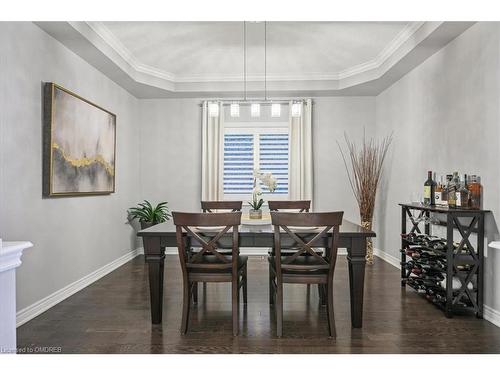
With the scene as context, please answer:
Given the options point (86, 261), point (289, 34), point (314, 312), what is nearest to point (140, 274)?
point (86, 261)

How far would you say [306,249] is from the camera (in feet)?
8.78

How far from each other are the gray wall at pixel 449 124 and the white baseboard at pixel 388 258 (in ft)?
0.28

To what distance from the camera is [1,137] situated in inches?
110

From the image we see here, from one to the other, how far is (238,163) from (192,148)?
763mm

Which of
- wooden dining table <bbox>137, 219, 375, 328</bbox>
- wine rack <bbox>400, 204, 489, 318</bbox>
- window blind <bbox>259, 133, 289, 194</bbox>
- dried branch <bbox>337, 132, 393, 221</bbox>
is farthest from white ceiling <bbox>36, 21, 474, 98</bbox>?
wooden dining table <bbox>137, 219, 375, 328</bbox>

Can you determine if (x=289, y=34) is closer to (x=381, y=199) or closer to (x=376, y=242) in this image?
(x=381, y=199)

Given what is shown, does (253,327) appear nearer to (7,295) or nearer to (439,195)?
(7,295)

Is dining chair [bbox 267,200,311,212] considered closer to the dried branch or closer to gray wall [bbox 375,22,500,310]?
gray wall [bbox 375,22,500,310]

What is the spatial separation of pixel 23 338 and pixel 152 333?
34.7 inches

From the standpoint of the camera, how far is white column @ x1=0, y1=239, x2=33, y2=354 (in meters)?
1.71

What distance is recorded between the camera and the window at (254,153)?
602cm

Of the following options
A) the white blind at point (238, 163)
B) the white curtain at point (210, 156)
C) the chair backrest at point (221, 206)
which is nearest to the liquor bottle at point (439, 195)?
the chair backrest at point (221, 206)

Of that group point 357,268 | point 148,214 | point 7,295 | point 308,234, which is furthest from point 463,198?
point 148,214

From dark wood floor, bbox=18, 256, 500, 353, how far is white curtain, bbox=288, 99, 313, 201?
214cm
